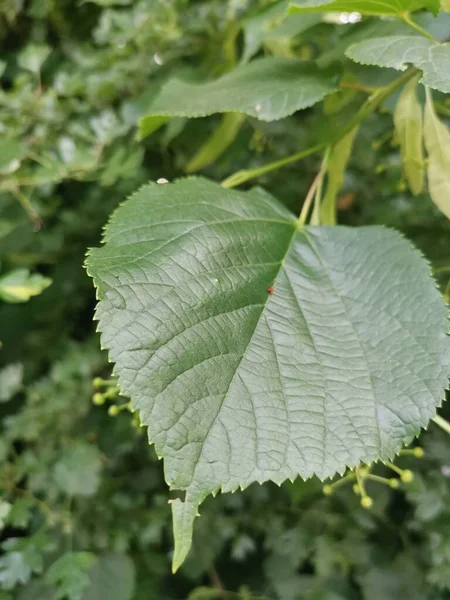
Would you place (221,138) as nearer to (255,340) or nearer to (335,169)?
(335,169)

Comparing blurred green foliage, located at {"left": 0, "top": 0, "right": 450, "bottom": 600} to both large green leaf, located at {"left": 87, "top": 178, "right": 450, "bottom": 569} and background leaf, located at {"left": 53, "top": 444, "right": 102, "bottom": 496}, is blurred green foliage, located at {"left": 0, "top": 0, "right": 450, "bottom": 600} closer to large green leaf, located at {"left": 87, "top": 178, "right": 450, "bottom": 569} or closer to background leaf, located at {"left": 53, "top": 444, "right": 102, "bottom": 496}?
background leaf, located at {"left": 53, "top": 444, "right": 102, "bottom": 496}

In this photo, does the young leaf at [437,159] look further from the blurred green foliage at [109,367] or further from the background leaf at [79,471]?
the background leaf at [79,471]

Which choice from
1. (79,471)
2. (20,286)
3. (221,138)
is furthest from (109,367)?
(221,138)

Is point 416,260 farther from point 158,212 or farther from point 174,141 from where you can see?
point 174,141

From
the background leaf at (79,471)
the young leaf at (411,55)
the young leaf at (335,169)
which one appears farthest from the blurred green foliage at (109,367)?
the young leaf at (411,55)

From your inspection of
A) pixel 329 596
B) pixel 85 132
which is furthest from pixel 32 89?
pixel 329 596

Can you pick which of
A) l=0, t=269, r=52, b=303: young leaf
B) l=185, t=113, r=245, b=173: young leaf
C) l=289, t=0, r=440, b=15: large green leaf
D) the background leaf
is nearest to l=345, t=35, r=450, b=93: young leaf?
A: l=289, t=0, r=440, b=15: large green leaf
